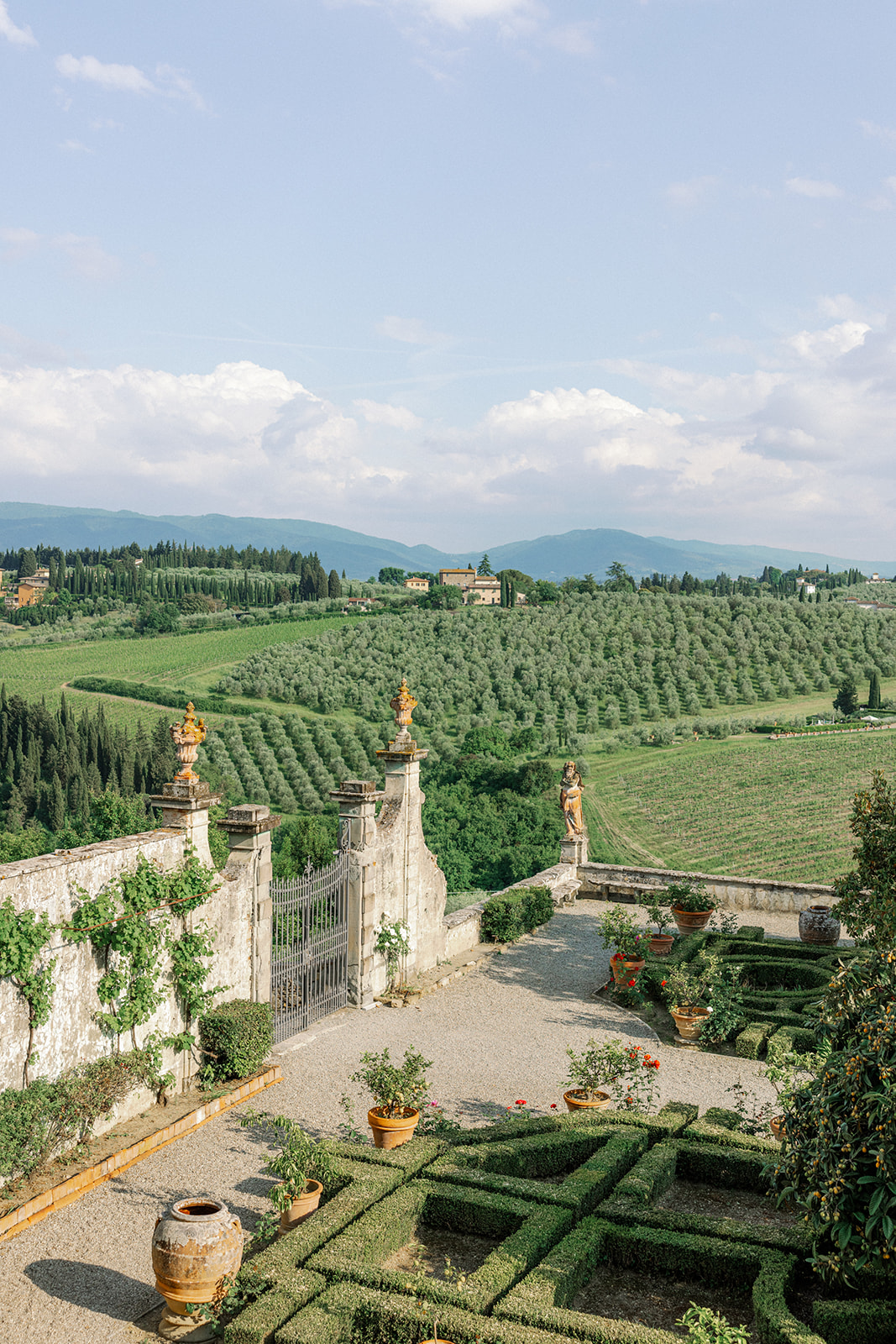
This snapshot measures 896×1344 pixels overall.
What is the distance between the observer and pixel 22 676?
9219 cm

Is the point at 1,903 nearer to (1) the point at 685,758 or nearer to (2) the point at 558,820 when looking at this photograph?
(2) the point at 558,820

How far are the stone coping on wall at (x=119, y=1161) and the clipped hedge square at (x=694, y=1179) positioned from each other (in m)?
4.61

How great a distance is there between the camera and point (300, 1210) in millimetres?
8398

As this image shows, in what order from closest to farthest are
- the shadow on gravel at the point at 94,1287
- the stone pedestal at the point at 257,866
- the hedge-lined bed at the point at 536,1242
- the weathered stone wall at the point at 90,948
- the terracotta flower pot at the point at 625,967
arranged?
the hedge-lined bed at the point at 536,1242
the shadow on gravel at the point at 94,1287
the weathered stone wall at the point at 90,948
the stone pedestal at the point at 257,866
the terracotta flower pot at the point at 625,967

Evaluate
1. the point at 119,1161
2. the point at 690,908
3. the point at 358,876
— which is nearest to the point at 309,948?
the point at 358,876

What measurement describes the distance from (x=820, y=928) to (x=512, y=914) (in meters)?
5.51

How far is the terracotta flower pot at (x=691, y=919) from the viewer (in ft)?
60.7

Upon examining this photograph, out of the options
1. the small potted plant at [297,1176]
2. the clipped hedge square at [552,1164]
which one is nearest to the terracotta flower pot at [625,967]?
the clipped hedge square at [552,1164]

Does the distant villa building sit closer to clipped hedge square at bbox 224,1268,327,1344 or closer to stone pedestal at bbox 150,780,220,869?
stone pedestal at bbox 150,780,220,869

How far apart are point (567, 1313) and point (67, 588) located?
13700cm

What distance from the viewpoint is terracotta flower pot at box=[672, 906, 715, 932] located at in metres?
18.5

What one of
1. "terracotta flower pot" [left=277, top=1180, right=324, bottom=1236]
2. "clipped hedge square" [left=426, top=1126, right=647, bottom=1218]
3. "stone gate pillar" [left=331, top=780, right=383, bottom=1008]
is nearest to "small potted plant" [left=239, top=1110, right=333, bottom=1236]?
"terracotta flower pot" [left=277, top=1180, right=324, bottom=1236]

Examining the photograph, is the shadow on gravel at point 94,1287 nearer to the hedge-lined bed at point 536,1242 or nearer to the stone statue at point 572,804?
the hedge-lined bed at point 536,1242

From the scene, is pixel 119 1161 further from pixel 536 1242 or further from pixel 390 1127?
pixel 536 1242
